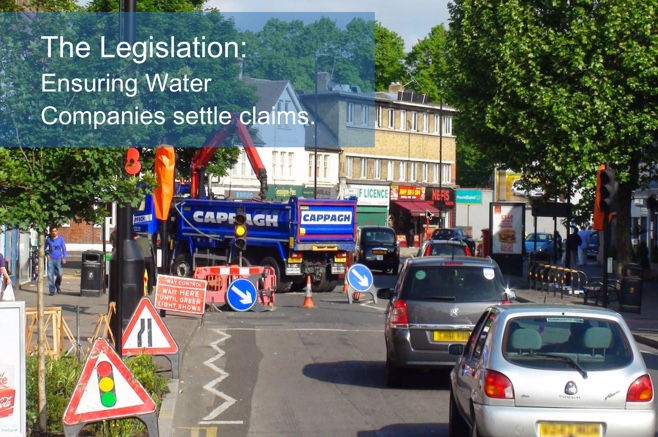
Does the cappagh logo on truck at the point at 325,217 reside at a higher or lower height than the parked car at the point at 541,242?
higher

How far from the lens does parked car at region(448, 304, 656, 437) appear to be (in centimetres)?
764

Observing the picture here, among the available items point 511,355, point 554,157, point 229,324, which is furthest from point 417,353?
point 554,157

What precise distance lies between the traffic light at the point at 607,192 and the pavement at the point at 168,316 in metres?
2.54

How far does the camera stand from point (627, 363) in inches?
311

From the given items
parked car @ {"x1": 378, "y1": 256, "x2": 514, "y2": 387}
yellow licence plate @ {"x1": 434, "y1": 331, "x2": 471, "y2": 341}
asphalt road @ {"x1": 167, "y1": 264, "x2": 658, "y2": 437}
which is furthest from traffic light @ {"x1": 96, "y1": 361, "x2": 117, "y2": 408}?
yellow licence plate @ {"x1": 434, "y1": 331, "x2": 471, "y2": 341}

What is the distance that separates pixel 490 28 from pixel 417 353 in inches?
844

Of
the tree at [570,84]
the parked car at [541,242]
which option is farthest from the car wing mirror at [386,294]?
the parked car at [541,242]

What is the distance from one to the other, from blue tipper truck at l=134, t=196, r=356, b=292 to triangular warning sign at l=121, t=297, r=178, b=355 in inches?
669

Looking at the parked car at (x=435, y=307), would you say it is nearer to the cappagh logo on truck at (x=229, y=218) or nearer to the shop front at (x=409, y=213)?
the cappagh logo on truck at (x=229, y=218)

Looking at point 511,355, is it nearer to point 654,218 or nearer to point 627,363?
point 627,363

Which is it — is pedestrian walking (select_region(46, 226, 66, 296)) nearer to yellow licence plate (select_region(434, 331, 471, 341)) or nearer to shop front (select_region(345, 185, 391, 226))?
yellow licence plate (select_region(434, 331, 471, 341))

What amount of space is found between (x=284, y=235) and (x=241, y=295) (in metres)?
6.56

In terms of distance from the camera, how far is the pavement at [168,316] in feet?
41.4

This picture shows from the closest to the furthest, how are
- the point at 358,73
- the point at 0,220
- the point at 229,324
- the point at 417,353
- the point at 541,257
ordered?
the point at 0,220 < the point at 417,353 < the point at 229,324 < the point at 541,257 < the point at 358,73
